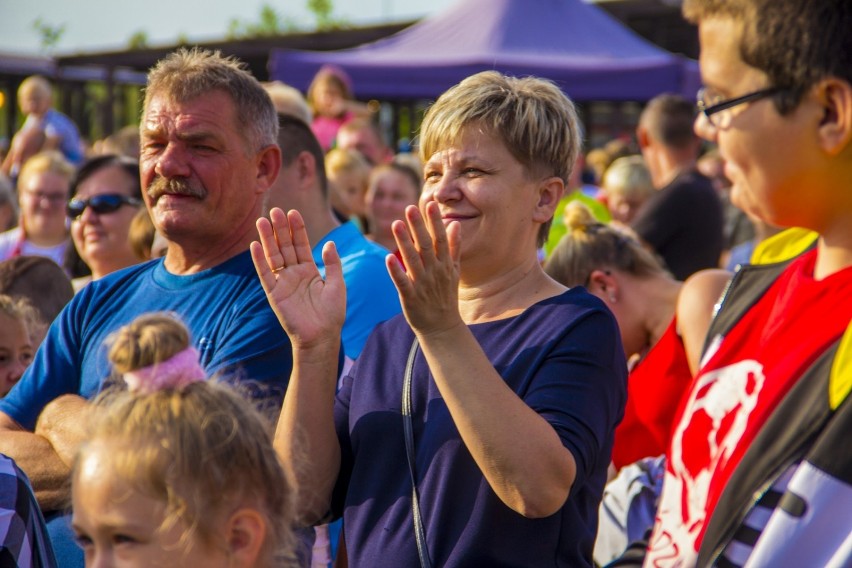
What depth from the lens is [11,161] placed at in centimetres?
1213

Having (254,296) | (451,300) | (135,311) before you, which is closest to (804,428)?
(451,300)

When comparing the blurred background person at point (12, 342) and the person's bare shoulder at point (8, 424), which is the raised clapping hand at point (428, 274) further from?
the blurred background person at point (12, 342)

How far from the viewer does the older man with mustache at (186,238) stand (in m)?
3.13

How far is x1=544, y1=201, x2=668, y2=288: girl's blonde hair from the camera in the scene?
416 cm

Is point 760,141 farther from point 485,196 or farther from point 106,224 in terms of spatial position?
point 106,224

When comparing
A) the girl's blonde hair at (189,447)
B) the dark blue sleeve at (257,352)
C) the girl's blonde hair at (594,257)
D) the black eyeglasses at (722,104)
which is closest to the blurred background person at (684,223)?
the girl's blonde hair at (594,257)

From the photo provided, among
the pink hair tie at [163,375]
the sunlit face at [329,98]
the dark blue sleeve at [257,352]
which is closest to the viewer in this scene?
the pink hair tie at [163,375]

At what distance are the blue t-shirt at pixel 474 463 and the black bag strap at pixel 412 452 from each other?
1 centimetres

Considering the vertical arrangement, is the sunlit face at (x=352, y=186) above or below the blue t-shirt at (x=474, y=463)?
below

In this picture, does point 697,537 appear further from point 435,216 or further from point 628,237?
point 628,237

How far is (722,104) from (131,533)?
1.23 m

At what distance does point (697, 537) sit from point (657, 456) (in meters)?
2.18

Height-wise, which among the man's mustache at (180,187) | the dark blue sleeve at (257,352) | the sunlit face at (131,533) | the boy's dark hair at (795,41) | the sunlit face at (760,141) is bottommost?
the dark blue sleeve at (257,352)

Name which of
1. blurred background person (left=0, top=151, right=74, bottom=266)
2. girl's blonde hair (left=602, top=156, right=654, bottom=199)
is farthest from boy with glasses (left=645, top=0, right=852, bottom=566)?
girl's blonde hair (left=602, top=156, right=654, bottom=199)
